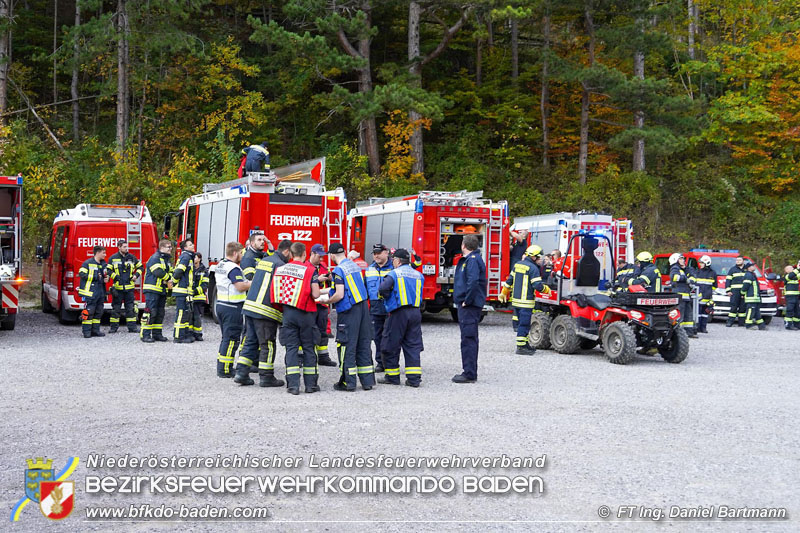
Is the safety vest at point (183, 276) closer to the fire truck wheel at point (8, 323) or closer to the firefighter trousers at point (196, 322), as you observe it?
the firefighter trousers at point (196, 322)

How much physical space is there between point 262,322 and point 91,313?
655 cm

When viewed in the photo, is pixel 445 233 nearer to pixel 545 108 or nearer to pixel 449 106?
pixel 449 106

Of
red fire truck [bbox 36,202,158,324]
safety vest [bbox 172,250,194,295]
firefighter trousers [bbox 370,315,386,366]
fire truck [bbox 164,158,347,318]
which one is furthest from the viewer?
red fire truck [bbox 36,202,158,324]

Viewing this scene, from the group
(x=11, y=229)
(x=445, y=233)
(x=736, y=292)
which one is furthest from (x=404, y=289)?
(x=736, y=292)

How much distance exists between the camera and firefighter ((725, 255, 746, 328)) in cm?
2019

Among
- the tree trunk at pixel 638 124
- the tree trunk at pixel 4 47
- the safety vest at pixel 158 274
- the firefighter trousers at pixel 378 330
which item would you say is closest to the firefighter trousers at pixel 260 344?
the firefighter trousers at pixel 378 330

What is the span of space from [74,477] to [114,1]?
3101 cm

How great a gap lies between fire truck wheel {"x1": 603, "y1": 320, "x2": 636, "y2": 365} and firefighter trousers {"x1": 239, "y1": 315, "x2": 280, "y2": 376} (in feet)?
17.8

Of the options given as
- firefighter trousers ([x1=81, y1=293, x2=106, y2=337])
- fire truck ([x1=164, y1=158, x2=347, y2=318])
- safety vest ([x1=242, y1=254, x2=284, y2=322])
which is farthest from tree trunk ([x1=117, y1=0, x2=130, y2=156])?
safety vest ([x1=242, y1=254, x2=284, y2=322])

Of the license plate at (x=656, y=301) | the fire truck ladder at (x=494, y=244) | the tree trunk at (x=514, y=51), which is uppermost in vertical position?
the tree trunk at (x=514, y=51)

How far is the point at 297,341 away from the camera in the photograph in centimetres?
959

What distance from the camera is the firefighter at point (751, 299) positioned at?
1969 centimetres

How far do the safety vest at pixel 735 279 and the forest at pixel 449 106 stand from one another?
808cm

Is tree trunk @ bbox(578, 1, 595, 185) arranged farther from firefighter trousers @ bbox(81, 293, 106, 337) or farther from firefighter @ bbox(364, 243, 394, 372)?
firefighter @ bbox(364, 243, 394, 372)
